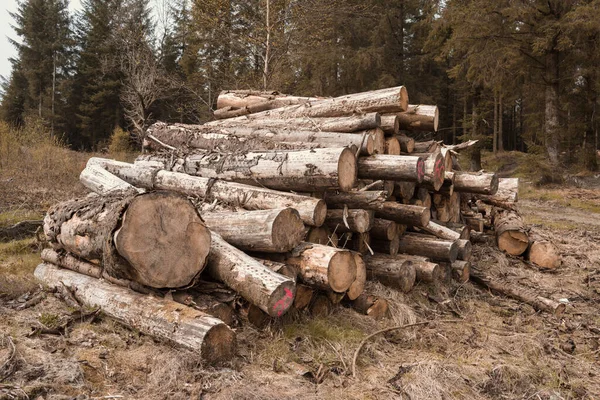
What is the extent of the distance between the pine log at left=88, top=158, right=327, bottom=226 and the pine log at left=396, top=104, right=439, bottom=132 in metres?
2.71

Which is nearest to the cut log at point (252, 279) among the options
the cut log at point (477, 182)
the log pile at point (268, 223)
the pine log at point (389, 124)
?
the log pile at point (268, 223)

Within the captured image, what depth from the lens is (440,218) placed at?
268 inches

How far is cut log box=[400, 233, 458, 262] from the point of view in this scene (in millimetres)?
5512

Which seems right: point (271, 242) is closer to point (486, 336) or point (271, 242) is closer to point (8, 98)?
point (486, 336)

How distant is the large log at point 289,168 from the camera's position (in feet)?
15.4

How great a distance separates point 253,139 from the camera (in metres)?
6.25

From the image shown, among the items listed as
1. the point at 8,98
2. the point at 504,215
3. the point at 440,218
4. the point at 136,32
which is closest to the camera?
the point at 440,218

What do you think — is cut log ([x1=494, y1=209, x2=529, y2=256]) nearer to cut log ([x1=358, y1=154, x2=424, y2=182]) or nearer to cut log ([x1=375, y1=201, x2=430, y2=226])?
cut log ([x1=375, y1=201, x2=430, y2=226])

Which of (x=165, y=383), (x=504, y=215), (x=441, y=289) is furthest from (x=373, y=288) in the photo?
(x=504, y=215)

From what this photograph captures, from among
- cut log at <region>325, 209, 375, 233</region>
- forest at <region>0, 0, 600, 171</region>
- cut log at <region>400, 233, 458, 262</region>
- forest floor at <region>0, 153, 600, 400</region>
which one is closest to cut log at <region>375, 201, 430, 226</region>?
cut log at <region>400, 233, 458, 262</region>

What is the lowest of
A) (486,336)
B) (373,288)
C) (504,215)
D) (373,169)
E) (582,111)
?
(486,336)

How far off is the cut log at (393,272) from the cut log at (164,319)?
7.69 ft

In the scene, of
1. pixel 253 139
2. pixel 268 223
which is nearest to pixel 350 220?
pixel 268 223

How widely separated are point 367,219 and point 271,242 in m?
1.36
